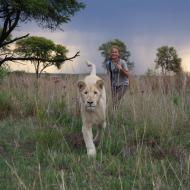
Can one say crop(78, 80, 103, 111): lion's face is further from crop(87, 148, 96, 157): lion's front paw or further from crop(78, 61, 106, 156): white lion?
crop(87, 148, 96, 157): lion's front paw

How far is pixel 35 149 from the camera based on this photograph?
5672 mm

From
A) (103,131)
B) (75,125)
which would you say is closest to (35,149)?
(103,131)

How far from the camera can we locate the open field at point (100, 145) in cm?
429

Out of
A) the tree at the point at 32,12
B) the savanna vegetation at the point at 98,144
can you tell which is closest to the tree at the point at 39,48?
the tree at the point at 32,12

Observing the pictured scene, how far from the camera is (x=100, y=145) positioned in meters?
5.66

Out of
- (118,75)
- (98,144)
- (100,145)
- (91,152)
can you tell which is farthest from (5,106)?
(91,152)

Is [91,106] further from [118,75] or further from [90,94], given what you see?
[118,75]

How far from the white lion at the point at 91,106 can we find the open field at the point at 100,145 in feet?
0.48

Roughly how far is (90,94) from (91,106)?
13cm

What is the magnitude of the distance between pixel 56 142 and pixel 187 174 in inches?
74.6

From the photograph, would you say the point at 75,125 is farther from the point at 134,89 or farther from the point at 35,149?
the point at 134,89

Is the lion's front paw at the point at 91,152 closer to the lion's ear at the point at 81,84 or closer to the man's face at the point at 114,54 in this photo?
the lion's ear at the point at 81,84

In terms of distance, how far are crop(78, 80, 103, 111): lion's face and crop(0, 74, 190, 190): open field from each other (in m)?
0.40

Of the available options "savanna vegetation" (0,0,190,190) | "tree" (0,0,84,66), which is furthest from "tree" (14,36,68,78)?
"savanna vegetation" (0,0,190,190)
